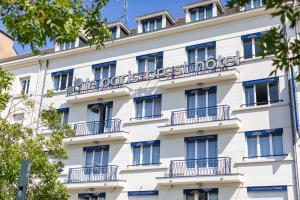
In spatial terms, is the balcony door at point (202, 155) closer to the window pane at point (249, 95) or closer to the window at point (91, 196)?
the window pane at point (249, 95)

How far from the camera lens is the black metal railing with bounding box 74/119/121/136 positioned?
27.3m

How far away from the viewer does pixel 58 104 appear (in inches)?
1196

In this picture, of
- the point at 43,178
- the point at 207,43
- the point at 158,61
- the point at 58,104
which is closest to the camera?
the point at 43,178

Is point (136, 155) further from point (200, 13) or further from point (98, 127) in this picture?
point (200, 13)

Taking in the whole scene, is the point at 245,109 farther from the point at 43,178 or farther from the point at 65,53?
the point at 65,53

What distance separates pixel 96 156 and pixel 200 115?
23.7ft

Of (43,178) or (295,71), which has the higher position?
(295,71)

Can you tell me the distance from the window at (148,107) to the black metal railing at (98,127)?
1.42 meters

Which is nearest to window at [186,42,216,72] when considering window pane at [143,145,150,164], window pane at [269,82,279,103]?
window pane at [269,82,279,103]

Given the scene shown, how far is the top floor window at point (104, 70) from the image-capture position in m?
29.4

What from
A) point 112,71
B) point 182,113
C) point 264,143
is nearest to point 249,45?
point 182,113

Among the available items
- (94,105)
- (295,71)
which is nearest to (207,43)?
(295,71)

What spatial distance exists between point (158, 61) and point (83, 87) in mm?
5381

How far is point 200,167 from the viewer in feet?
77.6
